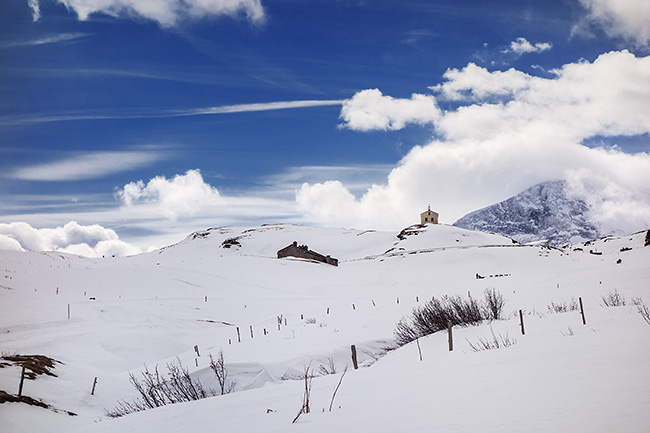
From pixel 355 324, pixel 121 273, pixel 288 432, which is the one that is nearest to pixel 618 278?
pixel 355 324

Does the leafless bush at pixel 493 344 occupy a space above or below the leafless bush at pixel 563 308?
above

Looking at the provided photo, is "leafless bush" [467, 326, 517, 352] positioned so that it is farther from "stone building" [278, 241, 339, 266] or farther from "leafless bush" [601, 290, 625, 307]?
"stone building" [278, 241, 339, 266]

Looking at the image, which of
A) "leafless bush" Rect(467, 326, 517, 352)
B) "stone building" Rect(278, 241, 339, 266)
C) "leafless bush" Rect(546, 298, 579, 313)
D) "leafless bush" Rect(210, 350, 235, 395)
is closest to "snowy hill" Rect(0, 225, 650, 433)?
"leafless bush" Rect(467, 326, 517, 352)

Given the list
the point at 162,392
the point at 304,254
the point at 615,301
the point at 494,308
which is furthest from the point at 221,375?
the point at 304,254

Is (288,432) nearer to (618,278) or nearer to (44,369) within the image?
(44,369)

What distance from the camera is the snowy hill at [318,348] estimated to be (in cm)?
475

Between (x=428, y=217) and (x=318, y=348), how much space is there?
3742 inches

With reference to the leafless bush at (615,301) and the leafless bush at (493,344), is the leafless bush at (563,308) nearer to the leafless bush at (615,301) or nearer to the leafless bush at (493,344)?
the leafless bush at (615,301)

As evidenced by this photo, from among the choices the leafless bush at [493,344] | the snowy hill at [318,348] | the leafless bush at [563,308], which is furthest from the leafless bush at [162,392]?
the leafless bush at [563,308]

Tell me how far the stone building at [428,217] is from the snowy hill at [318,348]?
50963 millimetres

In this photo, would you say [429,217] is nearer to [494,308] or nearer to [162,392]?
[494,308]

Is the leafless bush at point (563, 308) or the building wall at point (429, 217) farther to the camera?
the building wall at point (429, 217)

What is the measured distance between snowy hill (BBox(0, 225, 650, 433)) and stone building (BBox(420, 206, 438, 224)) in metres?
51.0

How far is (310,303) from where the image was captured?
37875mm
